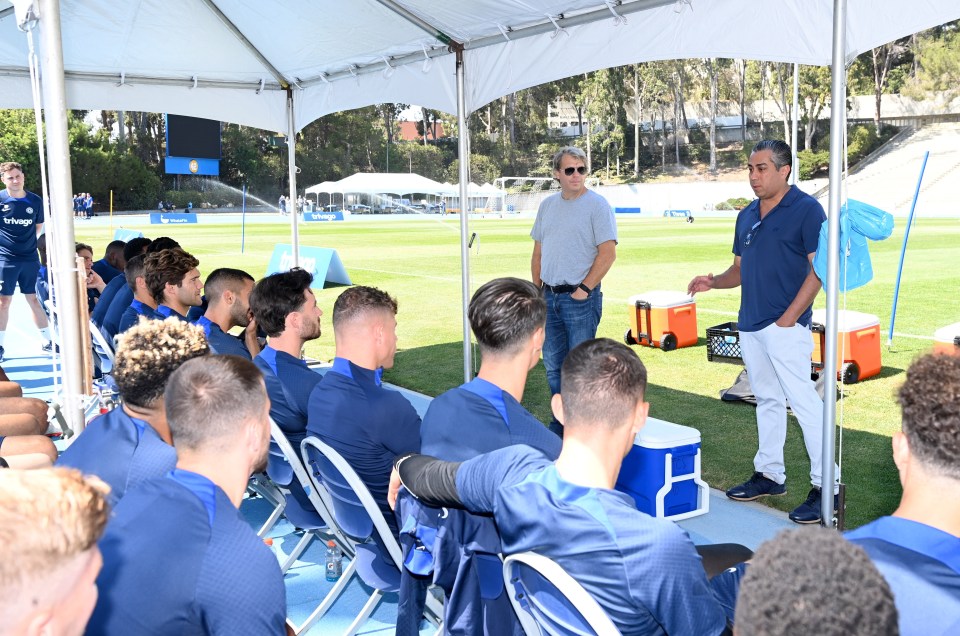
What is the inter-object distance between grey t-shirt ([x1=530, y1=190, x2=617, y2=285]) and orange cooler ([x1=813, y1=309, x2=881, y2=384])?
2.81 m

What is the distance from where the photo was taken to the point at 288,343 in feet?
13.0

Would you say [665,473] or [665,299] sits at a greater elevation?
[665,299]

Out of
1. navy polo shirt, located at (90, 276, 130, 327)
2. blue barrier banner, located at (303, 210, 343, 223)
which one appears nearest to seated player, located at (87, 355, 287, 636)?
navy polo shirt, located at (90, 276, 130, 327)

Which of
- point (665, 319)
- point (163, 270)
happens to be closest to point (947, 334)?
point (665, 319)

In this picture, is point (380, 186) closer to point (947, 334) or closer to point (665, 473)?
point (947, 334)

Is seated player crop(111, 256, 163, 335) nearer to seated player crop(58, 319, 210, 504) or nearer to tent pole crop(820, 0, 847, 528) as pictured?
seated player crop(58, 319, 210, 504)

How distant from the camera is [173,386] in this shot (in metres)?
2.04

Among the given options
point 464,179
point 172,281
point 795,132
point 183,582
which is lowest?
point 183,582

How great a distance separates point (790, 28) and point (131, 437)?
3560 millimetres

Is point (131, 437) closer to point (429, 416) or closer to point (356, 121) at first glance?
point (429, 416)

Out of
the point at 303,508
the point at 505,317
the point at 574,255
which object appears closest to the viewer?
the point at 505,317

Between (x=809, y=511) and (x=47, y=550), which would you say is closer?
(x=47, y=550)

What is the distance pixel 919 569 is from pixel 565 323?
4.44 metres

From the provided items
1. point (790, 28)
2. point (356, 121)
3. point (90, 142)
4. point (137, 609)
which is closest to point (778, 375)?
point (790, 28)
